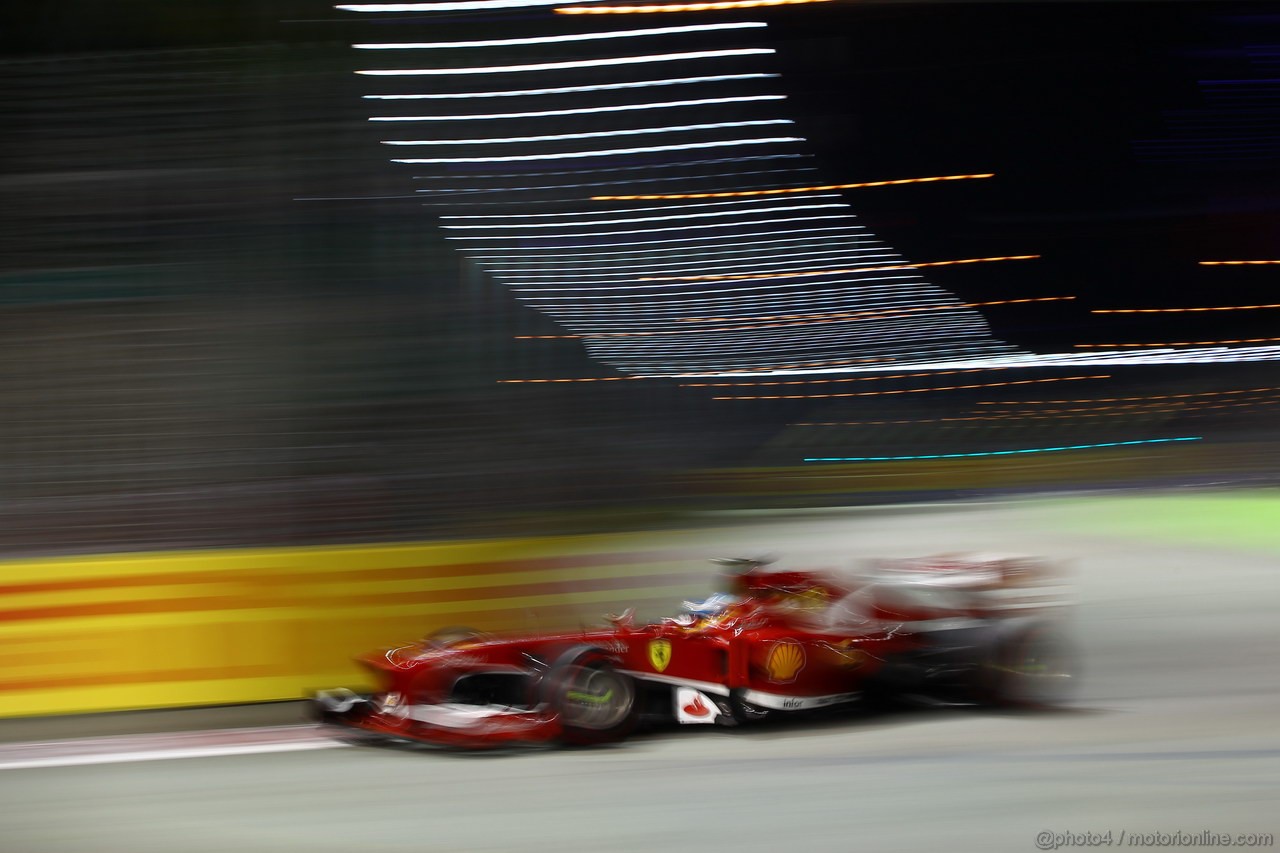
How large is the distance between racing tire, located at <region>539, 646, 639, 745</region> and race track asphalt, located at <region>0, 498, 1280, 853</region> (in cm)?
11

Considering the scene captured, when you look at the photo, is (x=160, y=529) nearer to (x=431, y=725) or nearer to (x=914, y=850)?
(x=431, y=725)

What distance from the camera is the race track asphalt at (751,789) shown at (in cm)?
384

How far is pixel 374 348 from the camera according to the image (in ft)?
20.0

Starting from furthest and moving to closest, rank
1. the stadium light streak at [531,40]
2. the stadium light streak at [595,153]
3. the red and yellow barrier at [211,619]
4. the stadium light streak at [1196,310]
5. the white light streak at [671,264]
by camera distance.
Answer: the stadium light streak at [1196,310]
the stadium light streak at [595,153]
the stadium light streak at [531,40]
the white light streak at [671,264]
the red and yellow barrier at [211,619]

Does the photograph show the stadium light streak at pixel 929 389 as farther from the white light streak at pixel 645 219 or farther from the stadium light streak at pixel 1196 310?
the white light streak at pixel 645 219

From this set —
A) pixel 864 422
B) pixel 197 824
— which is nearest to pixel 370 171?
pixel 197 824

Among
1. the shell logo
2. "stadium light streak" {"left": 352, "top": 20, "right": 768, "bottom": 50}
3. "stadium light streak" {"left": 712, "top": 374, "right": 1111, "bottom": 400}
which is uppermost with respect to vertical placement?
"stadium light streak" {"left": 352, "top": 20, "right": 768, "bottom": 50}

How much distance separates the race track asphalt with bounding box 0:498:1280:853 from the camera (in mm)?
3836

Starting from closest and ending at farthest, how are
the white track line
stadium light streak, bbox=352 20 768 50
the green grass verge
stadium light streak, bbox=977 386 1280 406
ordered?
1. the white track line
2. stadium light streak, bbox=352 20 768 50
3. the green grass verge
4. stadium light streak, bbox=977 386 1280 406

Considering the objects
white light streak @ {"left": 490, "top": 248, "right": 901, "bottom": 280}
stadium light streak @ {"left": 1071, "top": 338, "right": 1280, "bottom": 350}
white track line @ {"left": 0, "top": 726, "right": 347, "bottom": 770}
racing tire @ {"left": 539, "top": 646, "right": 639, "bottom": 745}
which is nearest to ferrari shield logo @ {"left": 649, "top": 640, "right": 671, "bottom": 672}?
racing tire @ {"left": 539, "top": 646, "right": 639, "bottom": 745}

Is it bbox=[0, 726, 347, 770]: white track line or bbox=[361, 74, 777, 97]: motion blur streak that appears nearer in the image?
bbox=[0, 726, 347, 770]: white track line

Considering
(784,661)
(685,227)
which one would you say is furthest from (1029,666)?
(685,227)

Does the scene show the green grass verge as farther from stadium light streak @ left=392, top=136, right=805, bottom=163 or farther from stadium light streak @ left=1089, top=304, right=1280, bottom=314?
stadium light streak @ left=1089, top=304, right=1280, bottom=314

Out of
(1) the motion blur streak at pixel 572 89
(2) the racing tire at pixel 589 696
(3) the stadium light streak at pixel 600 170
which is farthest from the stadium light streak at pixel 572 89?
(2) the racing tire at pixel 589 696
